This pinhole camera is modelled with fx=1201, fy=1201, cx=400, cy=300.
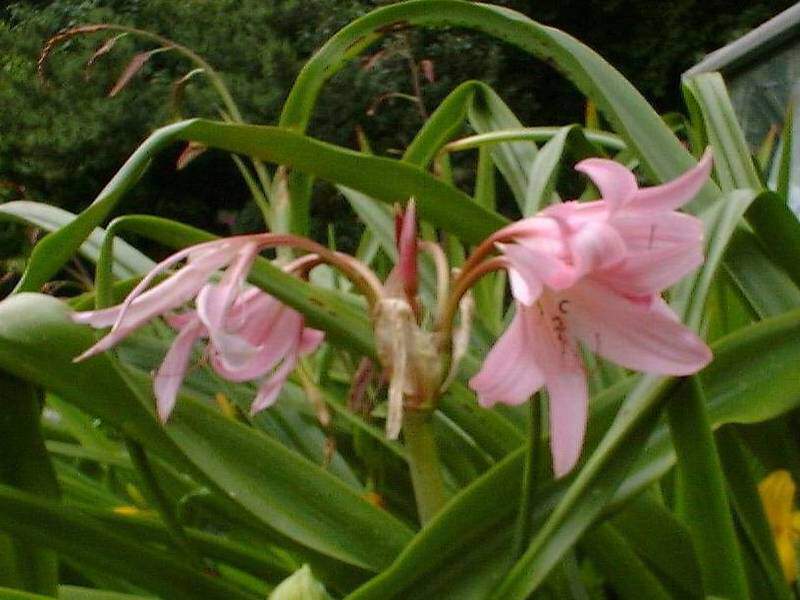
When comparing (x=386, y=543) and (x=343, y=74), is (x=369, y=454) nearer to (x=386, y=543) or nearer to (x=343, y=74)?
(x=386, y=543)

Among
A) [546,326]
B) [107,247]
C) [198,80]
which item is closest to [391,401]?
[546,326]

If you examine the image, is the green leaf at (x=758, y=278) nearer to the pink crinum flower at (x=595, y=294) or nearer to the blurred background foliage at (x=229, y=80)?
the pink crinum flower at (x=595, y=294)

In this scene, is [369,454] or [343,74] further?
[343,74]

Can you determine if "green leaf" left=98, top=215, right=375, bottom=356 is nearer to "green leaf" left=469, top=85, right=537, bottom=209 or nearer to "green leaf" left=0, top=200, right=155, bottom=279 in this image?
"green leaf" left=0, top=200, right=155, bottom=279

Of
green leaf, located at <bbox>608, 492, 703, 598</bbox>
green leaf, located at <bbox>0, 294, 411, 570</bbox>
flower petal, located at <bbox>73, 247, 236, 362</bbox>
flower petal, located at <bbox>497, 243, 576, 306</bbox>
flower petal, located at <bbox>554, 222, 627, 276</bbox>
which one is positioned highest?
flower petal, located at <bbox>554, 222, 627, 276</bbox>

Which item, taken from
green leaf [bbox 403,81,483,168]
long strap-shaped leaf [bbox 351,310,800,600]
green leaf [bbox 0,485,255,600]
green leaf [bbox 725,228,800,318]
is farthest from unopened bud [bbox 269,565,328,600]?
green leaf [bbox 403,81,483,168]

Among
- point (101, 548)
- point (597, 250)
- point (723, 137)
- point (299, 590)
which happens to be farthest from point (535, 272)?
point (723, 137)
